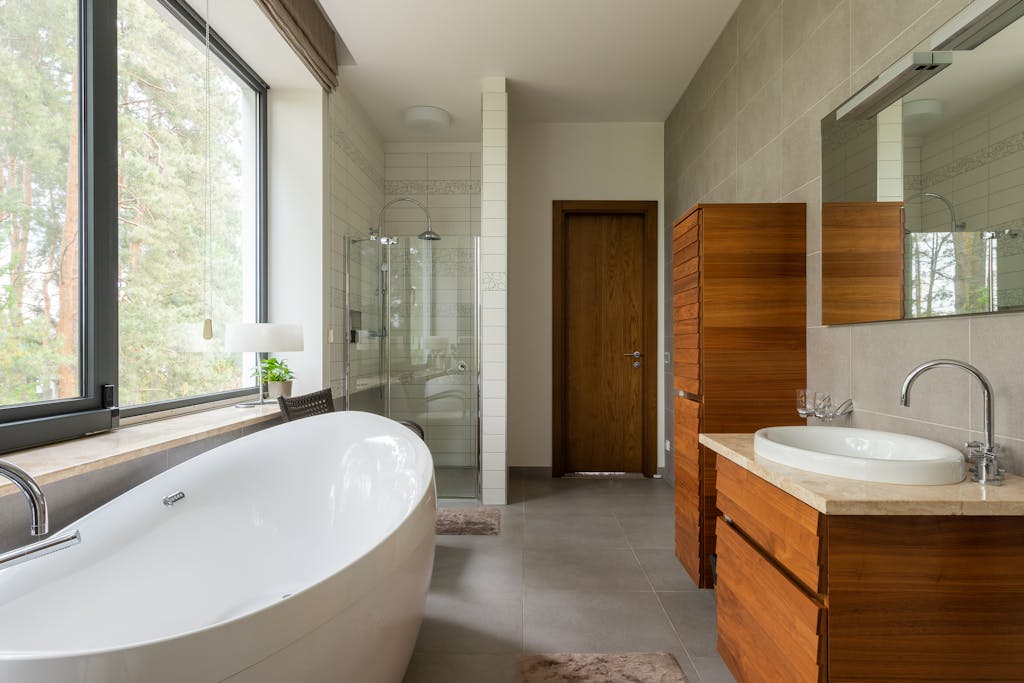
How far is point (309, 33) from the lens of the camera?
9.66 feet

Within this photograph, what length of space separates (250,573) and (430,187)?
11.5 feet

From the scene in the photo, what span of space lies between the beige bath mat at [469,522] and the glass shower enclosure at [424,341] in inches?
12.7

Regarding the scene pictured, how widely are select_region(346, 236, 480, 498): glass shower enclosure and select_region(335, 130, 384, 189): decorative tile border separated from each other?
0.66 m

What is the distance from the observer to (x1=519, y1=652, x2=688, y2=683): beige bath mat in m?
1.68

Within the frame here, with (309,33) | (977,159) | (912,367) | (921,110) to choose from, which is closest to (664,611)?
(912,367)

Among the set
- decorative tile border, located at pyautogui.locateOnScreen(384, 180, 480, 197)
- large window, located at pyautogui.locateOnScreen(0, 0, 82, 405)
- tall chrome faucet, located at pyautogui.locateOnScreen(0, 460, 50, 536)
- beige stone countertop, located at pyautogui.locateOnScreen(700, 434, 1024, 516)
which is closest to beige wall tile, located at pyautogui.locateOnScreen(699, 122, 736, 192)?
decorative tile border, located at pyautogui.locateOnScreen(384, 180, 480, 197)

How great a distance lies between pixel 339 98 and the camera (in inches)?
144

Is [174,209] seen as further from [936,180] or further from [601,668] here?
[936,180]

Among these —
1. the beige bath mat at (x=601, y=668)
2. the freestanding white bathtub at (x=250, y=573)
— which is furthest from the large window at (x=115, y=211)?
the beige bath mat at (x=601, y=668)

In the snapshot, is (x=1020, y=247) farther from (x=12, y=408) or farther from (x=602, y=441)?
(x=602, y=441)

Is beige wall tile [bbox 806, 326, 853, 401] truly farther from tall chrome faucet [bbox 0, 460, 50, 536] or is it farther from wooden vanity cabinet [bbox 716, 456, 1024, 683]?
tall chrome faucet [bbox 0, 460, 50, 536]

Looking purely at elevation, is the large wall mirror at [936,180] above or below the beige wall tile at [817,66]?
below

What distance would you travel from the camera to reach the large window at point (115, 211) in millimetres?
1691

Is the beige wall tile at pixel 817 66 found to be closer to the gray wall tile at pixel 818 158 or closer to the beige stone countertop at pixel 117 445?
the gray wall tile at pixel 818 158
